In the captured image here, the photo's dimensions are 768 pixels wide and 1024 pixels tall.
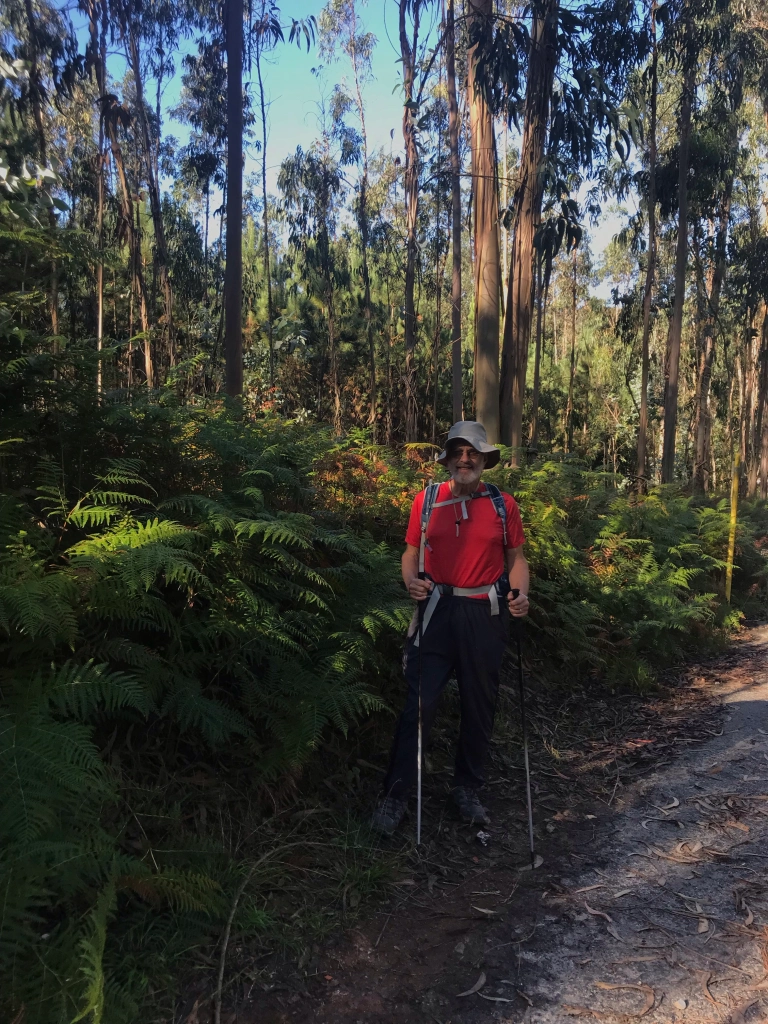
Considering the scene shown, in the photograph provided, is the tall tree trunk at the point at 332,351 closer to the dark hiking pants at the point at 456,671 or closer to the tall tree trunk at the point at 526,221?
the tall tree trunk at the point at 526,221

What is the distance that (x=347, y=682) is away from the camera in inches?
160

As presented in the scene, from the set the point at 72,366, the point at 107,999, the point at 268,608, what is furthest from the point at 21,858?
the point at 72,366

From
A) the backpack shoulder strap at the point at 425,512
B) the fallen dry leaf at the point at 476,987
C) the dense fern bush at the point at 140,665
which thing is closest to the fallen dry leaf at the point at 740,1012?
the fallen dry leaf at the point at 476,987

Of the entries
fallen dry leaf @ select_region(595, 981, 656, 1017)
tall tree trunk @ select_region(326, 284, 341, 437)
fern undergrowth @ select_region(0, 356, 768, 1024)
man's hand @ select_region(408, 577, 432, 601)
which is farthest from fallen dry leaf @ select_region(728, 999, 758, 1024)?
tall tree trunk @ select_region(326, 284, 341, 437)

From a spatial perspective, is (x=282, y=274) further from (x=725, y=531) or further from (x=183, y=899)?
(x=183, y=899)

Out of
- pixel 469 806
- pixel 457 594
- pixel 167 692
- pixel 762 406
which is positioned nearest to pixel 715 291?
pixel 762 406

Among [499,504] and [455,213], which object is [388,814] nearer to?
[499,504]

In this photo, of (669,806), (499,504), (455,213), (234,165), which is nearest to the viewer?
(499,504)

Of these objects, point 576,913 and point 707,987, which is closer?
point 707,987

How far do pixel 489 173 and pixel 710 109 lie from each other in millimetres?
14210

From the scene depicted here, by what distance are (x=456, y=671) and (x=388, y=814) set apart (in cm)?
82

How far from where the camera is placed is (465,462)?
12.9 ft

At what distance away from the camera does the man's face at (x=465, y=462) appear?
3934mm

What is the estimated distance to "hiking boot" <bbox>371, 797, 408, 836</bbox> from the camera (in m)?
3.85
